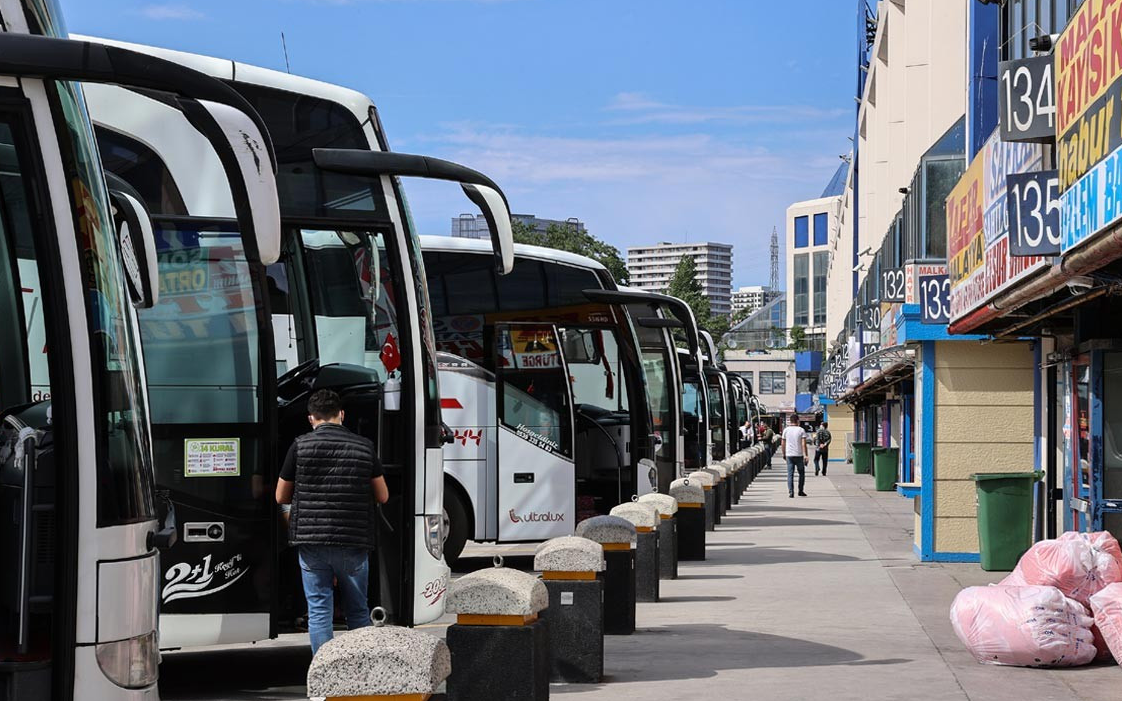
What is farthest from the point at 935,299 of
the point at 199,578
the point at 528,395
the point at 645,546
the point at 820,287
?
the point at 820,287

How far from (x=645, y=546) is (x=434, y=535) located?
202 inches

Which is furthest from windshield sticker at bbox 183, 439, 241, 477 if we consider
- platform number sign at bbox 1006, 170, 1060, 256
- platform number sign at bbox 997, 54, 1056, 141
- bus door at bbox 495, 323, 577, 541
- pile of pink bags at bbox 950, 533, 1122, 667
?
bus door at bbox 495, 323, 577, 541

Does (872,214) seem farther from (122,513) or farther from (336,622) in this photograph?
(122,513)

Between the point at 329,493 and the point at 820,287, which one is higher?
the point at 820,287

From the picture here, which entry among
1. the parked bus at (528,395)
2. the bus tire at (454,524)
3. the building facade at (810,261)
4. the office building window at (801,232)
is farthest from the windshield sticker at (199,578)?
the office building window at (801,232)

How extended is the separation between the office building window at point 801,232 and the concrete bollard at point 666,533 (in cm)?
13252

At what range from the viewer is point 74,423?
482 cm

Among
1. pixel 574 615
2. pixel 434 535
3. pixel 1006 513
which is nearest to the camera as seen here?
pixel 434 535

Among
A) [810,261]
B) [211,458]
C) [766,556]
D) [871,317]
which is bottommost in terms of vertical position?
[766,556]

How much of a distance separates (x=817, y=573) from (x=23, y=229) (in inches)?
559

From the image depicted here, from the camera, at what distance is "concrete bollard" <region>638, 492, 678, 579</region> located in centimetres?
1680

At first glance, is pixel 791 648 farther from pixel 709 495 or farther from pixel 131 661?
pixel 709 495

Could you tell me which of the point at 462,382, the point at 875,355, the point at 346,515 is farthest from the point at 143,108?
the point at 875,355

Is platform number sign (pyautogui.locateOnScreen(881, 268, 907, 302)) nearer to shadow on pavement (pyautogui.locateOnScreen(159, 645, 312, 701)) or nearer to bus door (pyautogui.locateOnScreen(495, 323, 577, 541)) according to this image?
bus door (pyautogui.locateOnScreen(495, 323, 577, 541))
